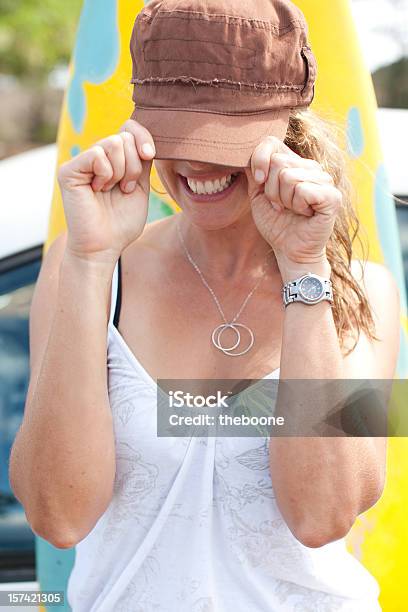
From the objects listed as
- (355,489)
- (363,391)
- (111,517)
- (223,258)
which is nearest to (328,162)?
(223,258)

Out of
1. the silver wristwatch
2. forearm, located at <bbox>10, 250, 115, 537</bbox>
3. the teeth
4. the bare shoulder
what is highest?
the teeth

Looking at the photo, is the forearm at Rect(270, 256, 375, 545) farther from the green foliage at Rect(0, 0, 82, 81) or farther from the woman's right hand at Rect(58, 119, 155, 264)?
the green foliage at Rect(0, 0, 82, 81)

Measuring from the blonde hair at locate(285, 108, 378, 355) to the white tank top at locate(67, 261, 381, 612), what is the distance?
163mm

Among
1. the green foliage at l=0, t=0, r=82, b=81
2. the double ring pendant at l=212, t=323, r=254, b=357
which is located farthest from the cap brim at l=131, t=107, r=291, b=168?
the green foliage at l=0, t=0, r=82, b=81

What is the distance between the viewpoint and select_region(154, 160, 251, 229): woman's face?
5.09ft

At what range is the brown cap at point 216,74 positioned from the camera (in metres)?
1.50

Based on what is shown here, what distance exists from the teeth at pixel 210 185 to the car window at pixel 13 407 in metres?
0.84

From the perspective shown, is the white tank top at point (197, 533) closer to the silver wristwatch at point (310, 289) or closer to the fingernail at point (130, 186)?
the silver wristwatch at point (310, 289)

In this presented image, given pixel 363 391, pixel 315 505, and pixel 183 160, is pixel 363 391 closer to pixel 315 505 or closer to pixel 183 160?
pixel 315 505

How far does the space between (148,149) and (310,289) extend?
31 centimetres

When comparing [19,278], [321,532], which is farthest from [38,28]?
[321,532]

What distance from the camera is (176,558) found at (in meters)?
1.52

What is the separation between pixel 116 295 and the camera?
1.66m

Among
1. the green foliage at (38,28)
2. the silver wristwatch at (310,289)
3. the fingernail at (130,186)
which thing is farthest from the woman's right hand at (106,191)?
the green foliage at (38,28)
